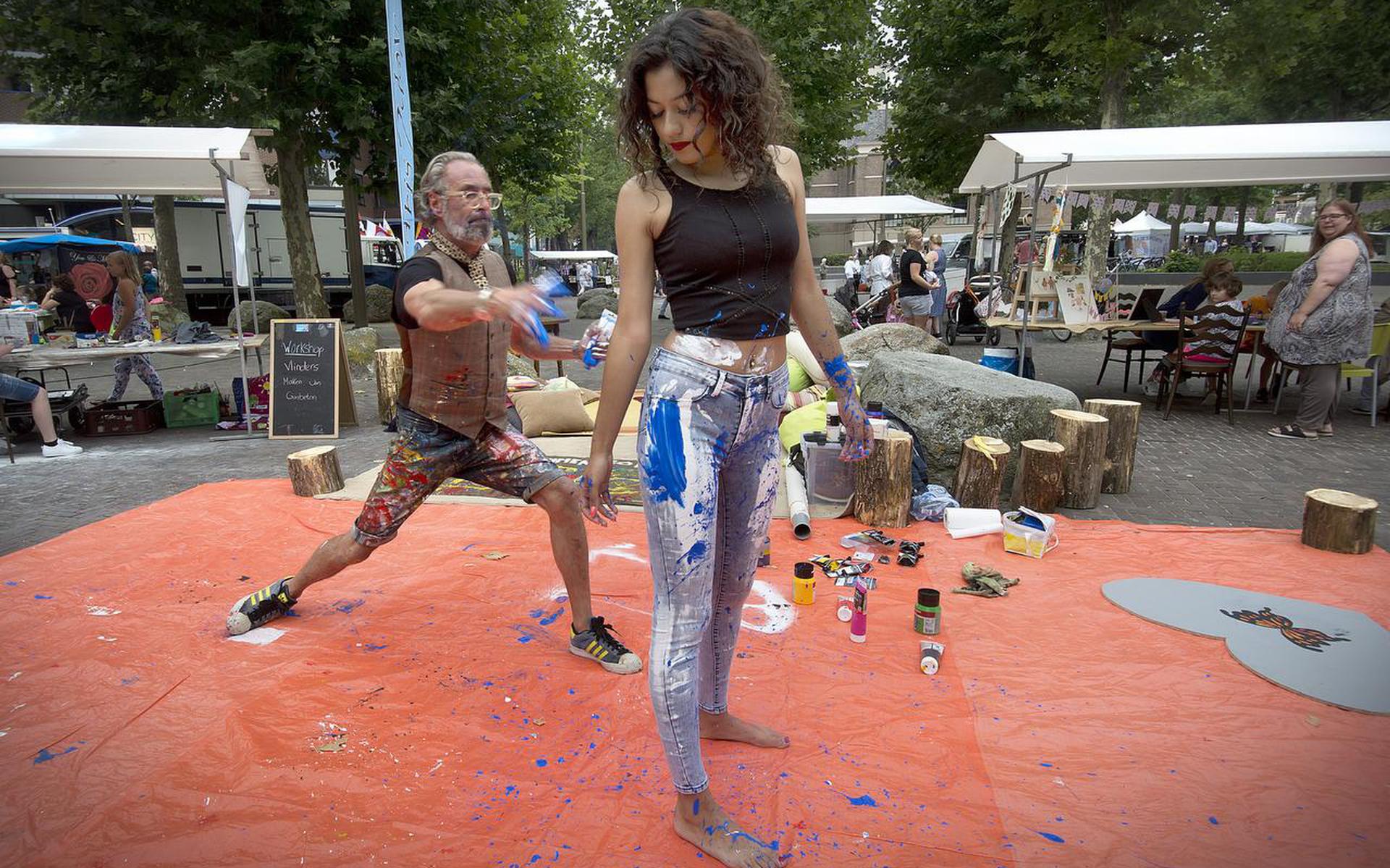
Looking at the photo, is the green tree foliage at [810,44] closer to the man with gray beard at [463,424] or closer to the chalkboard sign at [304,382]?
the chalkboard sign at [304,382]

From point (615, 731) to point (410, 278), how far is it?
5.59 ft

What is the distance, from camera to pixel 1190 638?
A: 3.40 meters

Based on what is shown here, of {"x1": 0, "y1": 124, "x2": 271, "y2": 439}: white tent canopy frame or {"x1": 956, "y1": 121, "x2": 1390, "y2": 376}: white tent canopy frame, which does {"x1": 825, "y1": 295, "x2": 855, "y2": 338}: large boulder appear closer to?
{"x1": 956, "y1": 121, "x2": 1390, "y2": 376}: white tent canopy frame

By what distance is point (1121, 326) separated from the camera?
835 cm

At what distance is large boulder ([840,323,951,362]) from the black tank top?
785 centimetres

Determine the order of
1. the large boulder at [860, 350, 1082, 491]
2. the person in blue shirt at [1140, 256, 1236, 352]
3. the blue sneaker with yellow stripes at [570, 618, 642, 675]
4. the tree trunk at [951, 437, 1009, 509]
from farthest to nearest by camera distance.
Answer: the person in blue shirt at [1140, 256, 1236, 352] < the large boulder at [860, 350, 1082, 491] < the tree trunk at [951, 437, 1009, 509] < the blue sneaker with yellow stripes at [570, 618, 642, 675]

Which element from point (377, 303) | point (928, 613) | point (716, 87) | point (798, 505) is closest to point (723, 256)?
point (716, 87)

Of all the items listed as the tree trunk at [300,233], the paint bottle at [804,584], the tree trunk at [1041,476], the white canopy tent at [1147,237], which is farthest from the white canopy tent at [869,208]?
the white canopy tent at [1147,237]

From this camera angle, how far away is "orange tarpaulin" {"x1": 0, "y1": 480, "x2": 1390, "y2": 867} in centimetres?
219

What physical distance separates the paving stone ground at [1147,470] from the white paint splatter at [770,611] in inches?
100

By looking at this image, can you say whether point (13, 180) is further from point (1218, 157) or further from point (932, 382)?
point (1218, 157)

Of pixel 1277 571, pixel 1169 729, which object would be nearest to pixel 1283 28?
pixel 1277 571

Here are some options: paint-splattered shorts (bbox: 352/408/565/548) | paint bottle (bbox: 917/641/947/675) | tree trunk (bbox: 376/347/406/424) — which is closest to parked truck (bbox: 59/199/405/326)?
tree trunk (bbox: 376/347/406/424)

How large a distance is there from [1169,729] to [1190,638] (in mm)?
851
